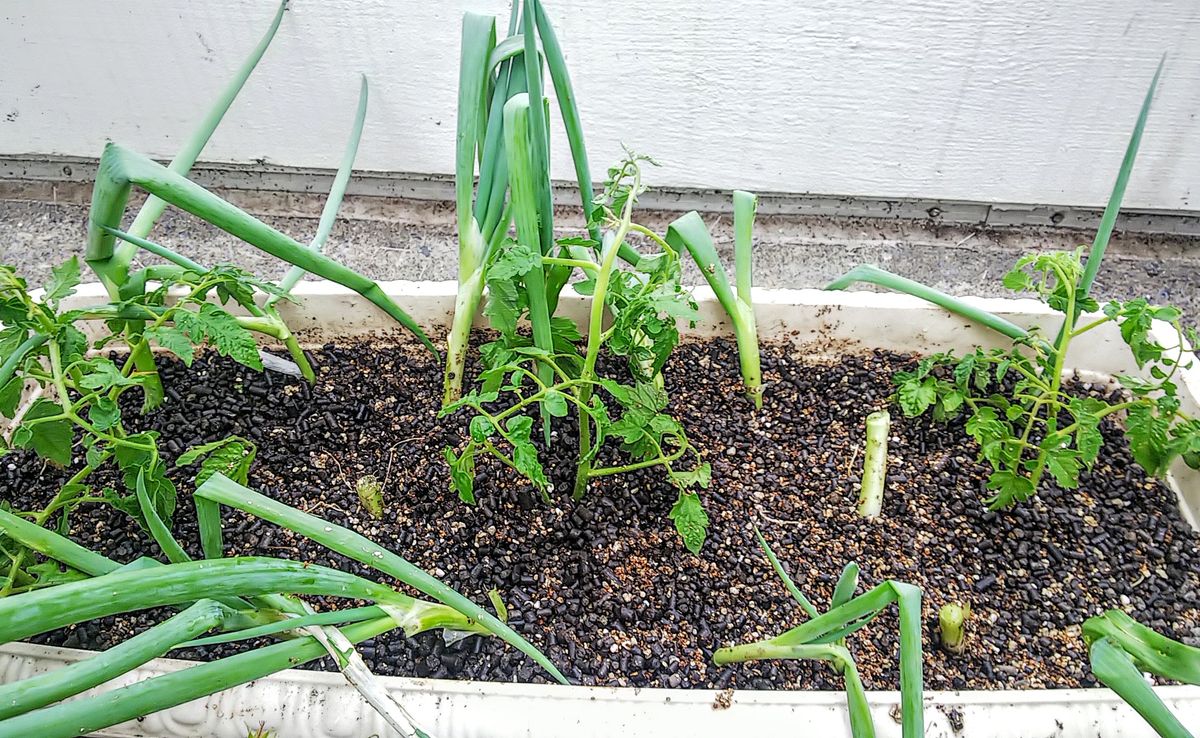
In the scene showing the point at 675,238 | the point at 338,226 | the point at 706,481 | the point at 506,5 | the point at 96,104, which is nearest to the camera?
the point at 706,481

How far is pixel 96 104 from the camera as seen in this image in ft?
5.08

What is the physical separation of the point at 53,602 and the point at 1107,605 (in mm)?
897

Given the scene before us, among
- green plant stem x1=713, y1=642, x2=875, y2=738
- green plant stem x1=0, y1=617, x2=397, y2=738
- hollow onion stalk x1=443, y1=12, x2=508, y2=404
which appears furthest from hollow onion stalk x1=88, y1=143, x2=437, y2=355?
green plant stem x1=713, y1=642, x2=875, y2=738

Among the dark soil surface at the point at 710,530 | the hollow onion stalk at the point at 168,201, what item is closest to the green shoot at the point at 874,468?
the dark soil surface at the point at 710,530

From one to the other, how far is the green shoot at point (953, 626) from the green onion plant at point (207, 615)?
36 cm

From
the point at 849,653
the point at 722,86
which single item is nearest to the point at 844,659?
the point at 849,653

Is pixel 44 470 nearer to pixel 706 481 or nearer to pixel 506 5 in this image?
pixel 706 481

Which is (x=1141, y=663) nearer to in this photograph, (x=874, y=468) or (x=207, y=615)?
(x=874, y=468)

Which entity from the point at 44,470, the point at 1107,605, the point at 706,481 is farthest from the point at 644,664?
the point at 44,470

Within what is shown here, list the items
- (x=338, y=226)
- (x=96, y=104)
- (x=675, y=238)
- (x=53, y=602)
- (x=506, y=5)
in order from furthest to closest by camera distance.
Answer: (x=338, y=226)
(x=96, y=104)
(x=506, y=5)
(x=675, y=238)
(x=53, y=602)

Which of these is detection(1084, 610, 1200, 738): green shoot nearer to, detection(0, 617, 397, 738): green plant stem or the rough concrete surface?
detection(0, 617, 397, 738): green plant stem

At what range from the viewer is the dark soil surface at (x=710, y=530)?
0.78 metres

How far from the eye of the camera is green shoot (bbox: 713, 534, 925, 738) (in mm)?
554

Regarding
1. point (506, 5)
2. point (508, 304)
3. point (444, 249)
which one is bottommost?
point (444, 249)
